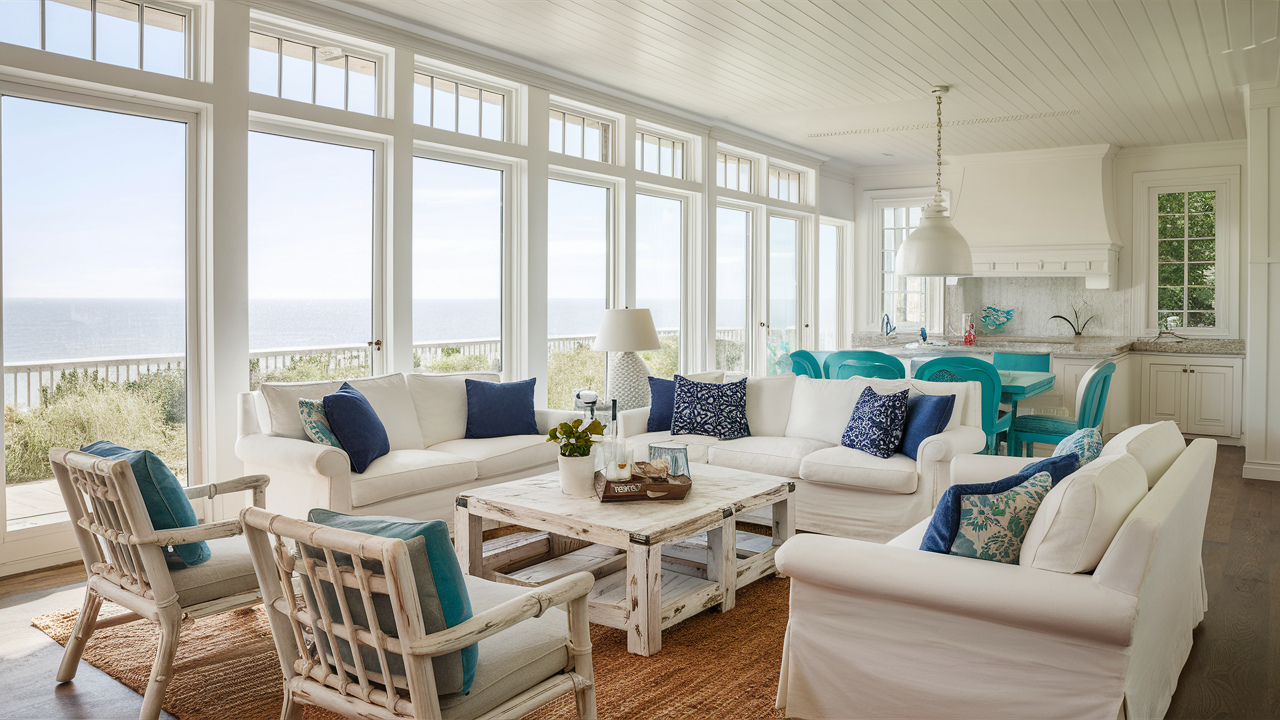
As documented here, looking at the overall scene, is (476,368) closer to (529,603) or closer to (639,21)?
(639,21)

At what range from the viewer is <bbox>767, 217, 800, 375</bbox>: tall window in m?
8.67

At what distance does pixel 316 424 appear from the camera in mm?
3984

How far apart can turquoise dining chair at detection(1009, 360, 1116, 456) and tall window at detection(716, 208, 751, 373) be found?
2.94m

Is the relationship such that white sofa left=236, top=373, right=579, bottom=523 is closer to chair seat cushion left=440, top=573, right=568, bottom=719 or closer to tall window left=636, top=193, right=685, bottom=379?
chair seat cushion left=440, top=573, right=568, bottom=719

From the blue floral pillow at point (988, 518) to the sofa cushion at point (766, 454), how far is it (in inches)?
85.2

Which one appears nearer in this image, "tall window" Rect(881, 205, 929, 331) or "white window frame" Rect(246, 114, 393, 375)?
"white window frame" Rect(246, 114, 393, 375)

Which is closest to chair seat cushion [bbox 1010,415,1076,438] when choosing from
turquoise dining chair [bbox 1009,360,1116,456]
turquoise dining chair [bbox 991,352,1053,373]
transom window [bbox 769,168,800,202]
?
turquoise dining chair [bbox 1009,360,1116,456]

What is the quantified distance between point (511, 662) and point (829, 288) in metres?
8.27

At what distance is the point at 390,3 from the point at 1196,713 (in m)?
4.69

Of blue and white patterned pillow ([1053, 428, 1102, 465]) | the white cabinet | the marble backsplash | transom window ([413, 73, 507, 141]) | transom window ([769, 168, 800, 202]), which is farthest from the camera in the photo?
transom window ([769, 168, 800, 202])

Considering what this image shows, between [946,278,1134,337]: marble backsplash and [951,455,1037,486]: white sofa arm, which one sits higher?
[946,278,1134,337]: marble backsplash

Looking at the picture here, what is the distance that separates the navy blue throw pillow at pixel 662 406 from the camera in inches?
209

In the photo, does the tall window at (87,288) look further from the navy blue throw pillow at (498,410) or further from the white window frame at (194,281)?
the navy blue throw pillow at (498,410)

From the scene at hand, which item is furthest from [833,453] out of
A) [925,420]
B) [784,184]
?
[784,184]
